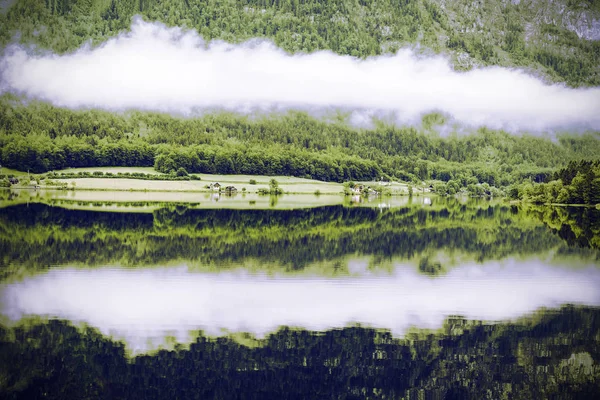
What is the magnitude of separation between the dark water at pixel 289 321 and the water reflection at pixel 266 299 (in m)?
0.06

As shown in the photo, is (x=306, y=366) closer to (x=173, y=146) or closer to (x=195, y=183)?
(x=195, y=183)

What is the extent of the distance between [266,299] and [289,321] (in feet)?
9.76

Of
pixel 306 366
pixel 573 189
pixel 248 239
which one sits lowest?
pixel 306 366

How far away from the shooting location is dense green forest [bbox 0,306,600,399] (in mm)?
16547

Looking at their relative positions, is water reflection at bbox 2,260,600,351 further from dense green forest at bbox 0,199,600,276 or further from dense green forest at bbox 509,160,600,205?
dense green forest at bbox 509,160,600,205

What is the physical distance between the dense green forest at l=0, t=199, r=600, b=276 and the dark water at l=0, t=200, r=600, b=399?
291 mm

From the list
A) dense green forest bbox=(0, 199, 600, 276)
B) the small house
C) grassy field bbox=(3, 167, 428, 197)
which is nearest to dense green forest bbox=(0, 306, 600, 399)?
dense green forest bbox=(0, 199, 600, 276)


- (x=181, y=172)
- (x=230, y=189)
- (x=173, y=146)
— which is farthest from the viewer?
(x=173, y=146)

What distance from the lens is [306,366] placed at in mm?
17797

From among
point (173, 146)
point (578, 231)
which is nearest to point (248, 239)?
point (578, 231)

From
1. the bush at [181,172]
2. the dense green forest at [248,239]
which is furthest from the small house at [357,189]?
the dense green forest at [248,239]

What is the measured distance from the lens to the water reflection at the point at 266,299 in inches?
830

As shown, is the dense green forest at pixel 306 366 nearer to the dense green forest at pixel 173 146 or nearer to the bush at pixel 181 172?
the bush at pixel 181 172

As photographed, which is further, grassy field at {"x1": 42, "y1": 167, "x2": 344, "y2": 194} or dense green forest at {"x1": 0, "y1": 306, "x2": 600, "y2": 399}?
grassy field at {"x1": 42, "y1": 167, "x2": 344, "y2": 194}
